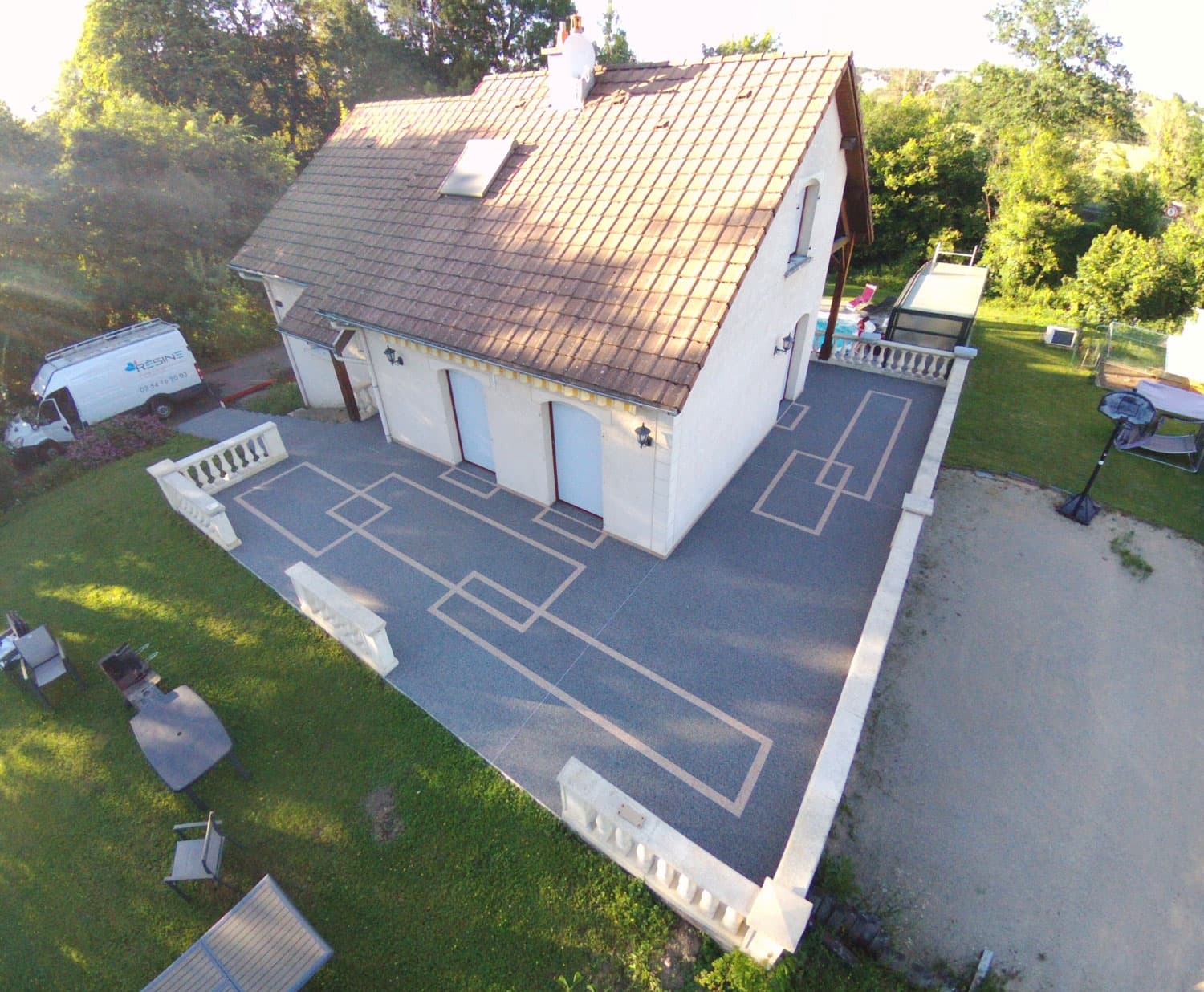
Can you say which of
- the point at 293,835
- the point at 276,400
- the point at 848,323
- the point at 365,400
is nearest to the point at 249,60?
the point at 276,400

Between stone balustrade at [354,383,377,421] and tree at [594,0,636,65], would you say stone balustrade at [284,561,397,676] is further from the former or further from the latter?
tree at [594,0,636,65]

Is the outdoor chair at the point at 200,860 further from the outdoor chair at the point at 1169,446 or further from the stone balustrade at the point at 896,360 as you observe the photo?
the outdoor chair at the point at 1169,446

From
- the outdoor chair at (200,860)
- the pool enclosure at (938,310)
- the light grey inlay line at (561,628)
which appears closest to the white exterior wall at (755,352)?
the light grey inlay line at (561,628)

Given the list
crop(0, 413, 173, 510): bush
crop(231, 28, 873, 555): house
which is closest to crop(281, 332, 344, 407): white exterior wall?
crop(231, 28, 873, 555): house

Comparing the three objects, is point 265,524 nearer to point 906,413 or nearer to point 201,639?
point 201,639

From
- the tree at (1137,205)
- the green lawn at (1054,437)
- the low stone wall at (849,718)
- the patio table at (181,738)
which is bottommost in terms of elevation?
the green lawn at (1054,437)

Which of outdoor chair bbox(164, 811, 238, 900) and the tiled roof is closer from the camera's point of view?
outdoor chair bbox(164, 811, 238, 900)
